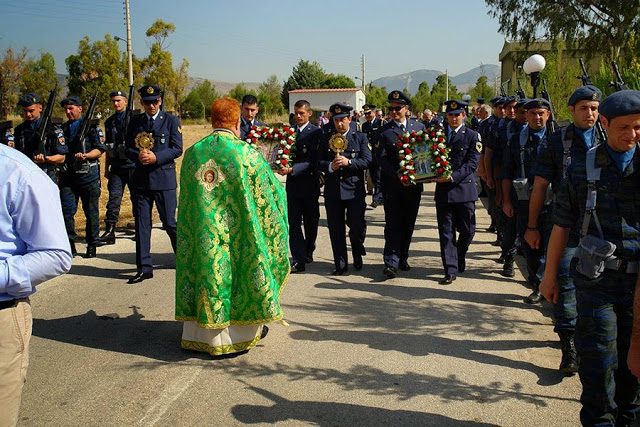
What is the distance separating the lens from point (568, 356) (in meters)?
4.93

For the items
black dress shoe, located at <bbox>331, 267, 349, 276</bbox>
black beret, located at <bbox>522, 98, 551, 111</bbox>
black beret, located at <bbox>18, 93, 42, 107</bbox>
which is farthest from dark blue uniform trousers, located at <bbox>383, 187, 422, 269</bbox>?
black beret, located at <bbox>18, 93, 42, 107</bbox>

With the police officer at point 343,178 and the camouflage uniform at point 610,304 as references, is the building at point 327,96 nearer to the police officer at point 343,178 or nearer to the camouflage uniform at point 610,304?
the police officer at point 343,178

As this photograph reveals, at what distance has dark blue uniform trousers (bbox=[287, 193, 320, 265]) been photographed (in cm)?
857

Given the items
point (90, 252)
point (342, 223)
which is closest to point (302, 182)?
point (342, 223)

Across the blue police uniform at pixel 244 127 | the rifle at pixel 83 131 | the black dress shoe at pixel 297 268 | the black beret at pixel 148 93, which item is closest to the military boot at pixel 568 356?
the black dress shoe at pixel 297 268

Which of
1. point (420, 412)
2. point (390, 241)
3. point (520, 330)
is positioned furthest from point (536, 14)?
point (420, 412)

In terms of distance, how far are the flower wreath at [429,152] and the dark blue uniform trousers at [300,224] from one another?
1.47 meters

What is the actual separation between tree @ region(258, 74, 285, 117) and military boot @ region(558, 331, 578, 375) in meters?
37.0

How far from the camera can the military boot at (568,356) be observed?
4.87m

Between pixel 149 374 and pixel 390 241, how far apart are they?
404 cm

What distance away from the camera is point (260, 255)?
209 inches

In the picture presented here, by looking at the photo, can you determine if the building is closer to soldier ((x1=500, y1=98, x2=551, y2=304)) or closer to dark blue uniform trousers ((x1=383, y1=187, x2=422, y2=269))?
dark blue uniform trousers ((x1=383, y1=187, x2=422, y2=269))

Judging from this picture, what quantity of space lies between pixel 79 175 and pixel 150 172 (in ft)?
7.53

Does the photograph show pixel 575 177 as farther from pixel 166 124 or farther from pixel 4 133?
pixel 4 133
